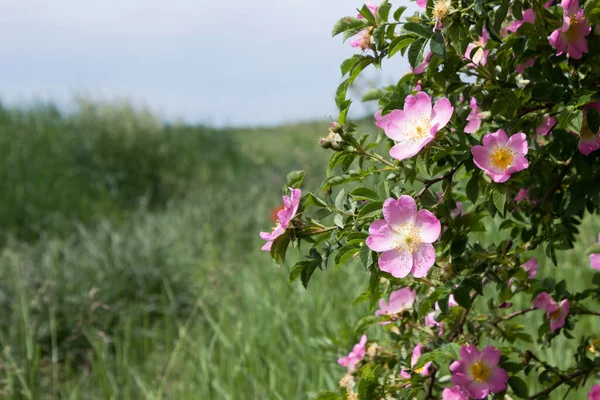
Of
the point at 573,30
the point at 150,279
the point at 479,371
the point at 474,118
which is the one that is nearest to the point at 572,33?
the point at 573,30

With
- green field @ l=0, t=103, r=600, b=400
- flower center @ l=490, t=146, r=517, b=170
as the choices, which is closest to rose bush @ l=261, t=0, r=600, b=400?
flower center @ l=490, t=146, r=517, b=170

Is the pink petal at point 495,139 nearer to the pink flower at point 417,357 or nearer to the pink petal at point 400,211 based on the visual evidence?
the pink petal at point 400,211

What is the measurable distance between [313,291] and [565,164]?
2.06m

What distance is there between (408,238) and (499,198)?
0.18 metres

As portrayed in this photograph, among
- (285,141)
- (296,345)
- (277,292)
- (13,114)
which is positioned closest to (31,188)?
(13,114)

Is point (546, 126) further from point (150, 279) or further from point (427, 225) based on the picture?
point (150, 279)

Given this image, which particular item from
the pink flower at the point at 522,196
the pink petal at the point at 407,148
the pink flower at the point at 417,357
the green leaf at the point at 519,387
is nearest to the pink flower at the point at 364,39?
the pink petal at the point at 407,148

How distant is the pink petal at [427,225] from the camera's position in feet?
3.49

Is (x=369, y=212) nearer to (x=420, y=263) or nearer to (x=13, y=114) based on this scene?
(x=420, y=263)

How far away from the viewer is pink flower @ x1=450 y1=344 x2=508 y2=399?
1.34 meters

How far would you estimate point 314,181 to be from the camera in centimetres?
766

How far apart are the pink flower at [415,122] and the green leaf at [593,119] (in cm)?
28

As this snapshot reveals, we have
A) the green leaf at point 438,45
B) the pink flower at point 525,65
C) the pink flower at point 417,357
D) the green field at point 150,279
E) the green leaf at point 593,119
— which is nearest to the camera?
the green leaf at point 438,45

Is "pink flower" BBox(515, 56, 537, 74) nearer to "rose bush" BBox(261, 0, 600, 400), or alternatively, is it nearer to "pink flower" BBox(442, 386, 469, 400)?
"rose bush" BBox(261, 0, 600, 400)
